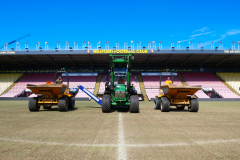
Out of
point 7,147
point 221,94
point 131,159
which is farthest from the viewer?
point 221,94

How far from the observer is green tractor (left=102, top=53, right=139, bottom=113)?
35.7ft

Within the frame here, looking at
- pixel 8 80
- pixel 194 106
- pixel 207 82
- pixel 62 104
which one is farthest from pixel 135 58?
pixel 8 80

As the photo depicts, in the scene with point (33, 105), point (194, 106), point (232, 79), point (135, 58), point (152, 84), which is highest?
point (135, 58)

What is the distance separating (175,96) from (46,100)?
9488 millimetres

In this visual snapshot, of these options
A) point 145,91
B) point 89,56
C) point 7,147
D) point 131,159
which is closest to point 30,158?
point 7,147

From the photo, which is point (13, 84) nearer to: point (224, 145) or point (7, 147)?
point (7, 147)

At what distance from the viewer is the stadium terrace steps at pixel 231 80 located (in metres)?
38.8

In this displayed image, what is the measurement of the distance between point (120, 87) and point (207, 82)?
3563cm

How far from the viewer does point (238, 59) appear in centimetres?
4056

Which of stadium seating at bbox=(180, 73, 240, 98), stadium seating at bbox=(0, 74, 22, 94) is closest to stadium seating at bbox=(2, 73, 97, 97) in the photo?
stadium seating at bbox=(0, 74, 22, 94)

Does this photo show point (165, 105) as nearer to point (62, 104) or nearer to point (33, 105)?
point (62, 104)

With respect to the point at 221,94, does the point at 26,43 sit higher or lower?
higher

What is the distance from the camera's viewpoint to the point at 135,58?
39.7 metres

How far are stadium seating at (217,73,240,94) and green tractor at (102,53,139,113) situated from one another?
37.9 m
